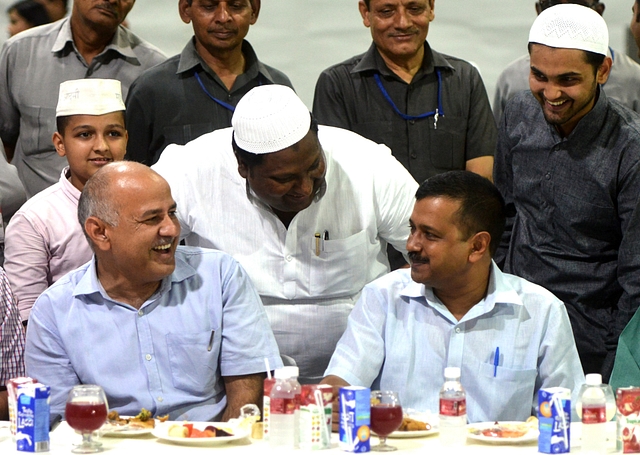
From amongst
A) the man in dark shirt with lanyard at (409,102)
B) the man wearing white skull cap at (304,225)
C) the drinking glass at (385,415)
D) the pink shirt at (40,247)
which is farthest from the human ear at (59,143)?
the drinking glass at (385,415)

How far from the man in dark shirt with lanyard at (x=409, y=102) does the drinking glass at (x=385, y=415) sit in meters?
2.04

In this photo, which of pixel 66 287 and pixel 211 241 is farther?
pixel 211 241

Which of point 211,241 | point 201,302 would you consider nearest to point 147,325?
point 201,302

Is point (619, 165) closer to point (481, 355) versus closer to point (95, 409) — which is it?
point (481, 355)

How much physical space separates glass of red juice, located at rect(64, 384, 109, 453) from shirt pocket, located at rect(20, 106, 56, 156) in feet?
7.92

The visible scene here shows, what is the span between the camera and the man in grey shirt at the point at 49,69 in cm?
501

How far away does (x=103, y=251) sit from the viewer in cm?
346

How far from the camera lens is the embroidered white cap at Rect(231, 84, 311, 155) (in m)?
3.57

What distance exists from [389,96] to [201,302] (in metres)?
1.66

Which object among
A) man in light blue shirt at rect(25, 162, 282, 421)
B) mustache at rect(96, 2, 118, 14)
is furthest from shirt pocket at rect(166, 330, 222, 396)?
mustache at rect(96, 2, 118, 14)

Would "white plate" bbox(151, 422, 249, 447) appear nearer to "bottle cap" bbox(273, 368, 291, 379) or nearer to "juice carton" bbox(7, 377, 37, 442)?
"bottle cap" bbox(273, 368, 291, 379)

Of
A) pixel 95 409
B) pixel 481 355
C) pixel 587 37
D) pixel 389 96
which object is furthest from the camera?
pixel 389 96

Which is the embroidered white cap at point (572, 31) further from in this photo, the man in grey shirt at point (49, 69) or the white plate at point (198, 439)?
the man in grey shirt at point (49, 69)

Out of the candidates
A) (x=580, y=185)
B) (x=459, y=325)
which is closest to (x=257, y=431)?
(x=459, y=325)
